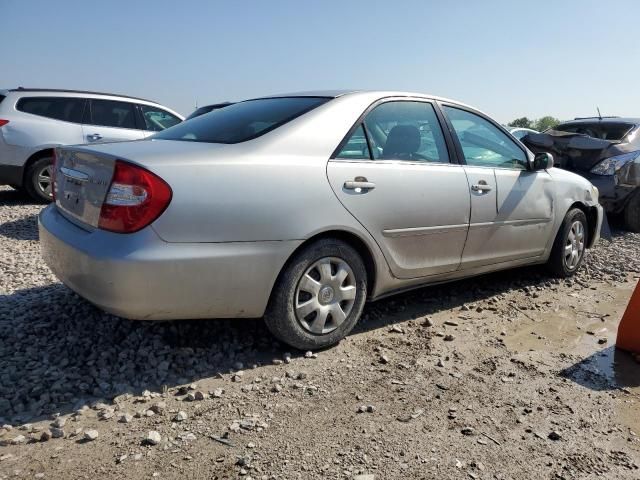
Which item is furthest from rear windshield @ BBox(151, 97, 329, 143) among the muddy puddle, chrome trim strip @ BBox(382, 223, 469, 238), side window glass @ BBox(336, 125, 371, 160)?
the muddy puddle

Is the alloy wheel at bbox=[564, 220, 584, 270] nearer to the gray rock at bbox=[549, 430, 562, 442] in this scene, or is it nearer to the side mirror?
the side mirror

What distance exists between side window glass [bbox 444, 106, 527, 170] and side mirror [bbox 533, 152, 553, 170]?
0.29ft

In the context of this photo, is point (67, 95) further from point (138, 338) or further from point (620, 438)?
point (620, 438)

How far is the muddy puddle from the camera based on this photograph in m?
3.14

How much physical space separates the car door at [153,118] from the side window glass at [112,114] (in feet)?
0.55

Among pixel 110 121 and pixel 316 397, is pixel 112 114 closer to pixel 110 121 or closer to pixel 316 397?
pixel 110 121

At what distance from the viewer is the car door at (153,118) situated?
8898 mm

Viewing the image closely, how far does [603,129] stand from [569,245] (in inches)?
153

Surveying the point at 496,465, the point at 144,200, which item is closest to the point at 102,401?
the point at 144,200

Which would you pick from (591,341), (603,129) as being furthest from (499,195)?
(603,129)

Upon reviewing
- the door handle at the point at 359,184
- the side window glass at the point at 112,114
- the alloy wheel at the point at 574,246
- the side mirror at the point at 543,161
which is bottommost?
the alloy wheel at the point at 574,246

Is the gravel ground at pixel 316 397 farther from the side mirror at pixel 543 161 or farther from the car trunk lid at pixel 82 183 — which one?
the side mirror at pixel 543 161

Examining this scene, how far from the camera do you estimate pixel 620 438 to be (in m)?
2.59

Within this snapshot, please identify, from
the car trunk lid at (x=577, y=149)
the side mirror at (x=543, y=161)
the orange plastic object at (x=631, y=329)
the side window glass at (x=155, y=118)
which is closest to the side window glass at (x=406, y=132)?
the side mirror at (x=543, y=161)
